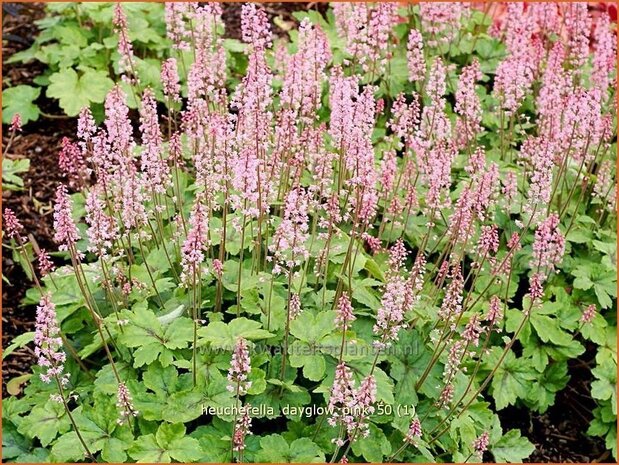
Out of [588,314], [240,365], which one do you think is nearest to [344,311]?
[240,365]

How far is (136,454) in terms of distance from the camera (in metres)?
3.57

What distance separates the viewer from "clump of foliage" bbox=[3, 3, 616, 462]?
3.71 meters

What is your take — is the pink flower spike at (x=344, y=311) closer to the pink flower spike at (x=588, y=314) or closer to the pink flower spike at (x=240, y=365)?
the pink flower spike at (x=240, y=365)

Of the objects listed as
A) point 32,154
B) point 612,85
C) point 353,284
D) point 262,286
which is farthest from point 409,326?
point 32,154

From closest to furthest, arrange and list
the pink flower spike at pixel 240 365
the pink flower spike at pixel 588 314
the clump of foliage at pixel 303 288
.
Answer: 1. the pink flower spike at pixel 240 365
2. the clump of foliage at pixel 303 288
3. the pink flower spike at pixel 588 314

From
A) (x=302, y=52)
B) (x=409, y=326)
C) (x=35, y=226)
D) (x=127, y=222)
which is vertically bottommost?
(x=35, y=226)

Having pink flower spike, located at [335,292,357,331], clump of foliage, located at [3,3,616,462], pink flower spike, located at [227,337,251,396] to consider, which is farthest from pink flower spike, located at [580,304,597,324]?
pink flower spike, located at [227,337,251,396]

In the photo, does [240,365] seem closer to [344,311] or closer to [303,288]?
[344,311]

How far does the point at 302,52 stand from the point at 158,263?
135 cm

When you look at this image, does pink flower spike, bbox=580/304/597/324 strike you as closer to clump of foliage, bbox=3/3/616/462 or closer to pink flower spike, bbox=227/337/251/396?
clump of foliage, bbox=3/3/616/462

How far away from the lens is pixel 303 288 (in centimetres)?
414

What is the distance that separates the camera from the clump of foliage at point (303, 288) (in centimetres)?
371

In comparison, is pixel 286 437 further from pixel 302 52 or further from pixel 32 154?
pixel 32 154

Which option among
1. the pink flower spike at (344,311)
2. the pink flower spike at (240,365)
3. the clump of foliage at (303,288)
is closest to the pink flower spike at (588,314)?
the clump of foliage at (303,288)
